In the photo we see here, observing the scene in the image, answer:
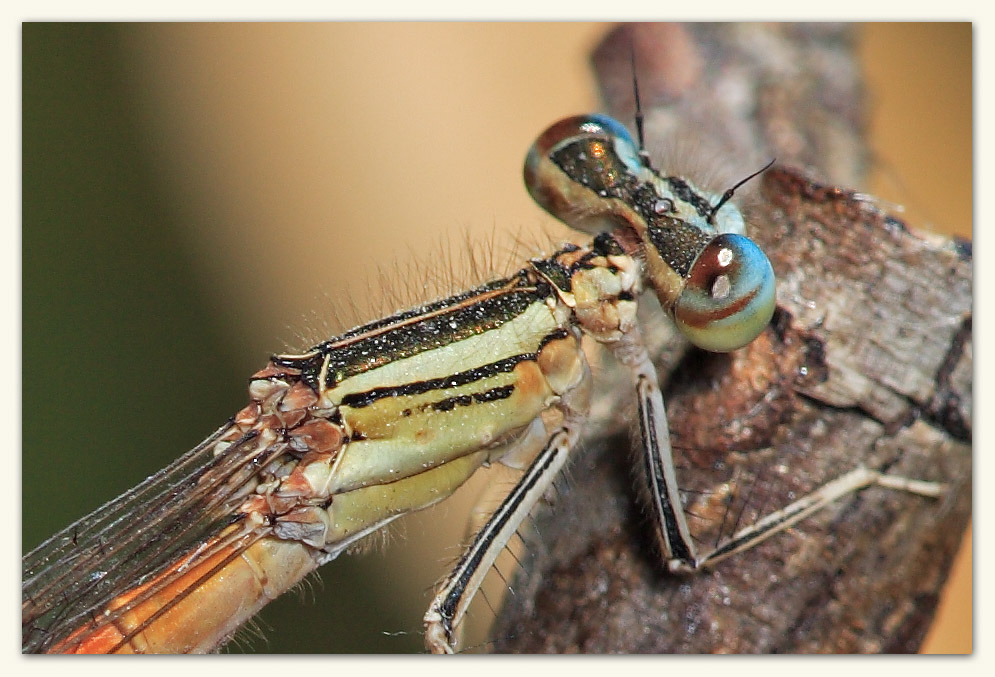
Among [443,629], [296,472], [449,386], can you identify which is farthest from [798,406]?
[296,472]

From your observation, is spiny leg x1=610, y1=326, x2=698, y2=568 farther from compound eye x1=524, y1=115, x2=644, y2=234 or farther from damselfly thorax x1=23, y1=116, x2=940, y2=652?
compound eye x1=524, y1=115, x2=644, y2=234

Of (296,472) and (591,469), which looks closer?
(296,472)

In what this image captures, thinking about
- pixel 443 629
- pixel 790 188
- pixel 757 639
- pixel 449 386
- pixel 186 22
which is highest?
pixel 186 22

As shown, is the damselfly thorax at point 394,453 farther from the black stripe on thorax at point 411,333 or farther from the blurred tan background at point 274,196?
the blurred tan background at point 274,196

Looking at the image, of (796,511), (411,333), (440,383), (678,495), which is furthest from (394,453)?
(796,511)

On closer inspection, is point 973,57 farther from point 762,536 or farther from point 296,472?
point 296,472

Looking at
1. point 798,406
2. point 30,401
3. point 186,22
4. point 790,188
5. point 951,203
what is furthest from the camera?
point 951,203
